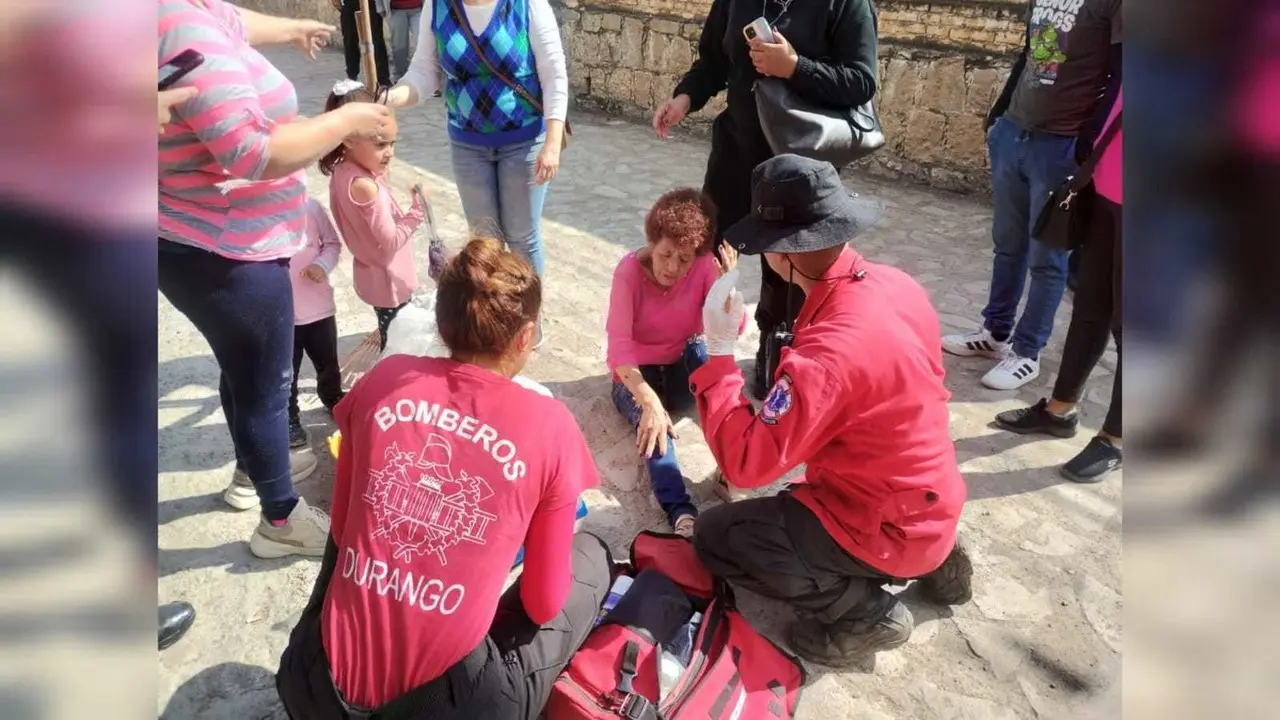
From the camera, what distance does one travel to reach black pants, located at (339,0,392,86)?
8.69 meters

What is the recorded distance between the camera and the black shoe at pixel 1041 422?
3299mm

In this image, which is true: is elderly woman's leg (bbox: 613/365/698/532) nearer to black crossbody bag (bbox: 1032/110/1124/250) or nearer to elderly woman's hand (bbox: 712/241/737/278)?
elderly woman's hand (bbox: 712/241/737/278)

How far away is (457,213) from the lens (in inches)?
220

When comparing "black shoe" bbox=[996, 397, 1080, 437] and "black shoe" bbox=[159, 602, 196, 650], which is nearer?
"black shoe" bbox=[159, 602, 196, 650]

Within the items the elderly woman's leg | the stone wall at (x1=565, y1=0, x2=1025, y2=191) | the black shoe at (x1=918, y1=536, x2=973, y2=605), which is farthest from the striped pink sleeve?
the stone wall at (x1=565, y1=0, x2=1025, y2=191)

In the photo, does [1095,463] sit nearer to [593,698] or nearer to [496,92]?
[593,698]

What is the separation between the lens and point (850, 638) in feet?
7.48

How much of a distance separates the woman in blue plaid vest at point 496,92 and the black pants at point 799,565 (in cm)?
141

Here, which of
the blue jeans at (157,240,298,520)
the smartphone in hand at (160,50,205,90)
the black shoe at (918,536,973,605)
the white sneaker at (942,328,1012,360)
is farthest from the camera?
the white sneaker at (942,328,1012,360)

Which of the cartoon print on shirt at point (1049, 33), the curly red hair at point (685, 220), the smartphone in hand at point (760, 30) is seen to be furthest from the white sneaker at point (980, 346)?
the smartphone in hand at point (760, 30)

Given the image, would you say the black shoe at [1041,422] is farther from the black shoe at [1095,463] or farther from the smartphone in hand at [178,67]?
the smartphone in hand at [178,67]

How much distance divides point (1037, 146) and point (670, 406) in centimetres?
179

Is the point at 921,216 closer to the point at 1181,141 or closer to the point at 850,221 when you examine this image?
the point at 850,221

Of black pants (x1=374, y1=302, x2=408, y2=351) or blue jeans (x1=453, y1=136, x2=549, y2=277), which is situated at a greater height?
blue jeans (x1=453, y1=136, x2=549, y2=277)
